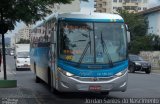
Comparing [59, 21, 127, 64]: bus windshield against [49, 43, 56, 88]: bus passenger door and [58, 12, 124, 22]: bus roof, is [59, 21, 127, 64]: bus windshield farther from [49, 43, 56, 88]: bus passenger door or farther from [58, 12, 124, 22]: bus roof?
[49, 43, 56, 88]: bus passenger door

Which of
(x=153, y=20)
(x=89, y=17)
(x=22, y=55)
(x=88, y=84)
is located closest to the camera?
(x=88, y=84)

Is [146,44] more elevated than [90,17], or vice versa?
[90,17]

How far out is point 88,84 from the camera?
16.2 meters

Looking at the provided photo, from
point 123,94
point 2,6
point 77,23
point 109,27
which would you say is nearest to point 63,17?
point 77,23

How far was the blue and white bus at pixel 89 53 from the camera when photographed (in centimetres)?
1631

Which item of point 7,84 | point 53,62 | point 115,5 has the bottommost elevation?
point 7,84

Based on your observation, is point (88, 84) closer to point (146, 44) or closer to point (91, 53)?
point (91, 53)

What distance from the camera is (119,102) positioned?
630 inches

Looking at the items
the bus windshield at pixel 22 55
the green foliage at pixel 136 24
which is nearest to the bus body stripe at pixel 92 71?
the bus windshield at pixel 22 55

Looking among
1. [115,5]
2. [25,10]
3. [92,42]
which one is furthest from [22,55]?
[115,5]

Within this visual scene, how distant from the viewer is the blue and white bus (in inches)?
642

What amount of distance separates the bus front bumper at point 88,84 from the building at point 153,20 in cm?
4865

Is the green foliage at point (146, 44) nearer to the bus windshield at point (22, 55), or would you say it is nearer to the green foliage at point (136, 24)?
the green foliage at point (136, 24)

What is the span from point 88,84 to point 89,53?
43.0 inches
